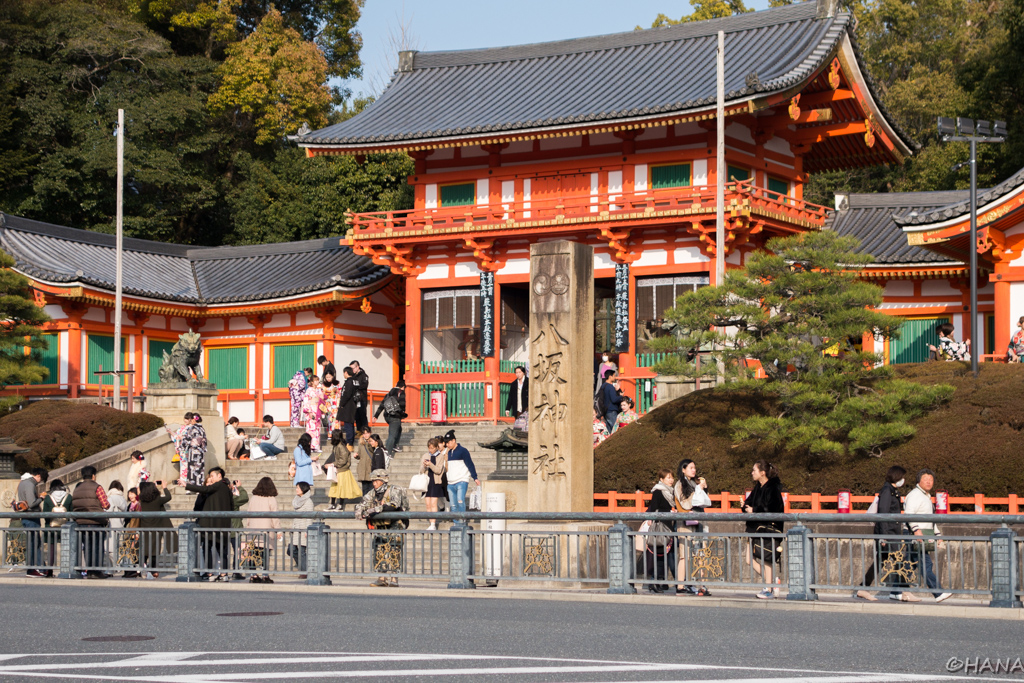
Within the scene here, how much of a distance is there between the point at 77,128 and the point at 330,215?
9.02 m

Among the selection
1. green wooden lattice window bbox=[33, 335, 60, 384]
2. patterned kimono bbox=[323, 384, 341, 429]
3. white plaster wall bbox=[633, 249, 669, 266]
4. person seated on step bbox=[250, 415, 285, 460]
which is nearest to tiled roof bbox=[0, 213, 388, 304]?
green wooden lattice window bbox=[33, 335, 60, 384]

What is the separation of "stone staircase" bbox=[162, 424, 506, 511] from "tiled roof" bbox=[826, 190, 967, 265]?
34.3ft

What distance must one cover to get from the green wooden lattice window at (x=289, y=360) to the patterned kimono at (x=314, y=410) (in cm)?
722

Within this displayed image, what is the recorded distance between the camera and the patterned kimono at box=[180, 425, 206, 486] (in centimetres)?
2352

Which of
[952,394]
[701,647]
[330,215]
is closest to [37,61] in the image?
[330,215]

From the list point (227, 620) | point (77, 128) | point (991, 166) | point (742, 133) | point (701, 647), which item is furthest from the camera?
point (77, 128)

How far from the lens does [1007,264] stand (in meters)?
24.3

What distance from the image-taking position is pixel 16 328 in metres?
28.4

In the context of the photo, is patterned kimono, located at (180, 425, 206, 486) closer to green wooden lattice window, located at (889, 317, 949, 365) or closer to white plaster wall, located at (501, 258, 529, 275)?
white plaster wall, located at (501, 258, 529, 275)

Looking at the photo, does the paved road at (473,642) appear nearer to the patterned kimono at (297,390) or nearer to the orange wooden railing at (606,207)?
the orange wooden railing at (606,207)

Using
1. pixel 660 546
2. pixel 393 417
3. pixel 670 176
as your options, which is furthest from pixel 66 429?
pixel 660 546

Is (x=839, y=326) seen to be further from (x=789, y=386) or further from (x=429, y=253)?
(x=429, y=253)

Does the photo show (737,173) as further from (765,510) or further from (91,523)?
Answer: (91,523)

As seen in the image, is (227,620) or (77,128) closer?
(227,620)
